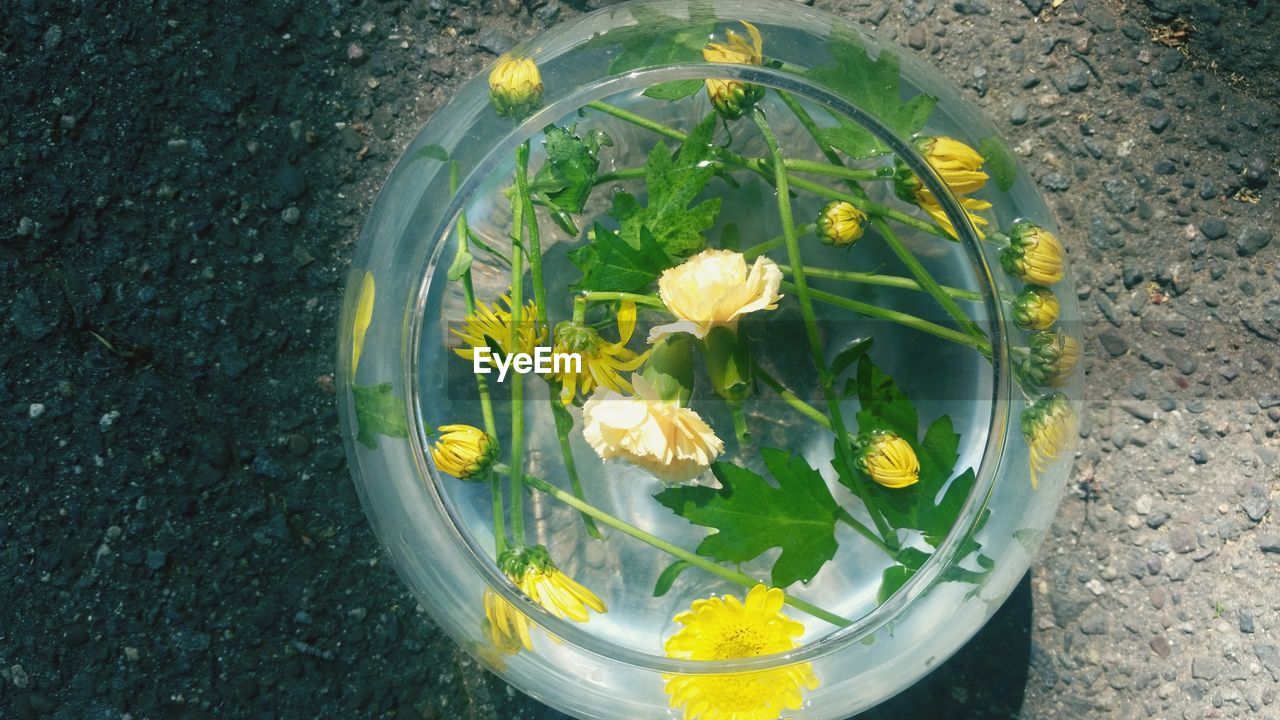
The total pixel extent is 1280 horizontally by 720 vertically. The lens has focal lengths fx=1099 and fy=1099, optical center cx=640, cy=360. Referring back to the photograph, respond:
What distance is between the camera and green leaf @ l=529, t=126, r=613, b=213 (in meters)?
0.64

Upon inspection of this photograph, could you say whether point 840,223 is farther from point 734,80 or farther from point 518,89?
point 518,89

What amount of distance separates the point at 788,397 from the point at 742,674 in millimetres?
168

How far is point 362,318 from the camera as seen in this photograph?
0.72m

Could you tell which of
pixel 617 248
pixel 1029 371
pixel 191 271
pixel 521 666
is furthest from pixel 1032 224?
pixel 191 271

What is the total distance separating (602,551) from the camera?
0.69 m

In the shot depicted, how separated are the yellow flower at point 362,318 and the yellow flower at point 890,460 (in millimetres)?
325

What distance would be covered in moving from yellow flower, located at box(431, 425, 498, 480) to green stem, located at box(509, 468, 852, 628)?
1 centimetres

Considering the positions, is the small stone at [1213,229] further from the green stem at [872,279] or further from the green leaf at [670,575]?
the green leaf at [670,575]

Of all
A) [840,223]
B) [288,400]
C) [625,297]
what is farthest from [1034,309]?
[288,400]

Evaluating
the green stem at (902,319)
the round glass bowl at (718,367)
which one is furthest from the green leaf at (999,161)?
the green stem at (902,319)

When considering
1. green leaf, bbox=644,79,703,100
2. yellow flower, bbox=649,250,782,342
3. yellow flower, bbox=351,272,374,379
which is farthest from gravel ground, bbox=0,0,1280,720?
yellow flower, bbox=649,250,782,342

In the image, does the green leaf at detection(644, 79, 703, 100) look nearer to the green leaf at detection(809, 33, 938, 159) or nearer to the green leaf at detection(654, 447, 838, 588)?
the green leaf at detection(809, 33, 938, 159)

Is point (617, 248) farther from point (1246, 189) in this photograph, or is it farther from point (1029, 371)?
point (1246, 189)

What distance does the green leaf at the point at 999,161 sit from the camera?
697mm
